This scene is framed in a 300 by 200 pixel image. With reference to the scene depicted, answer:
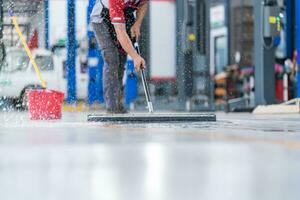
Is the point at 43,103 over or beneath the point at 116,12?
beneath

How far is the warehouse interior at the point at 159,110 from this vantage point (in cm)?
107

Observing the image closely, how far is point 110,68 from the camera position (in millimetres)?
3924

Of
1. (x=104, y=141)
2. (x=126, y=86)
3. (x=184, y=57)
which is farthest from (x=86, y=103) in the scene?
(x=104, y=141)

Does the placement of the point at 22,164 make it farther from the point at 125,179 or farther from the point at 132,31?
the point at 132,31

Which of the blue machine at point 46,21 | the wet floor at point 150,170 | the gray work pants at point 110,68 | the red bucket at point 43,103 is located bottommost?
the wet floor at point 150,170

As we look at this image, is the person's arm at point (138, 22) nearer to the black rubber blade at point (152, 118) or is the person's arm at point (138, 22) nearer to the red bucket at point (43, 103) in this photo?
the red bucket at point (43, 103)

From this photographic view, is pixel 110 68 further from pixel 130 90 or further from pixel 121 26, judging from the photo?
pixel 130 90

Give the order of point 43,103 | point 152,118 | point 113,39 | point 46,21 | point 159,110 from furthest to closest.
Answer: point 46,21 < point 159,110 < point 113,39 < point 43,103 < point 152,118

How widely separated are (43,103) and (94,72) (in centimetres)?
451

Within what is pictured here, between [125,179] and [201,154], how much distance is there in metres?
0.40

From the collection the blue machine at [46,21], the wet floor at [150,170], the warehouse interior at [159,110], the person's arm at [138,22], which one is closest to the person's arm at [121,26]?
the warehouse interior at [159,110]

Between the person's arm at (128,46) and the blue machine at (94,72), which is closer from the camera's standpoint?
the person's arm at (128,46)

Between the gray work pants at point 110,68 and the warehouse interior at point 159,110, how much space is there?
77mm

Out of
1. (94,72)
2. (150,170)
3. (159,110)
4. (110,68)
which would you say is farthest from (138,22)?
(94,72)
